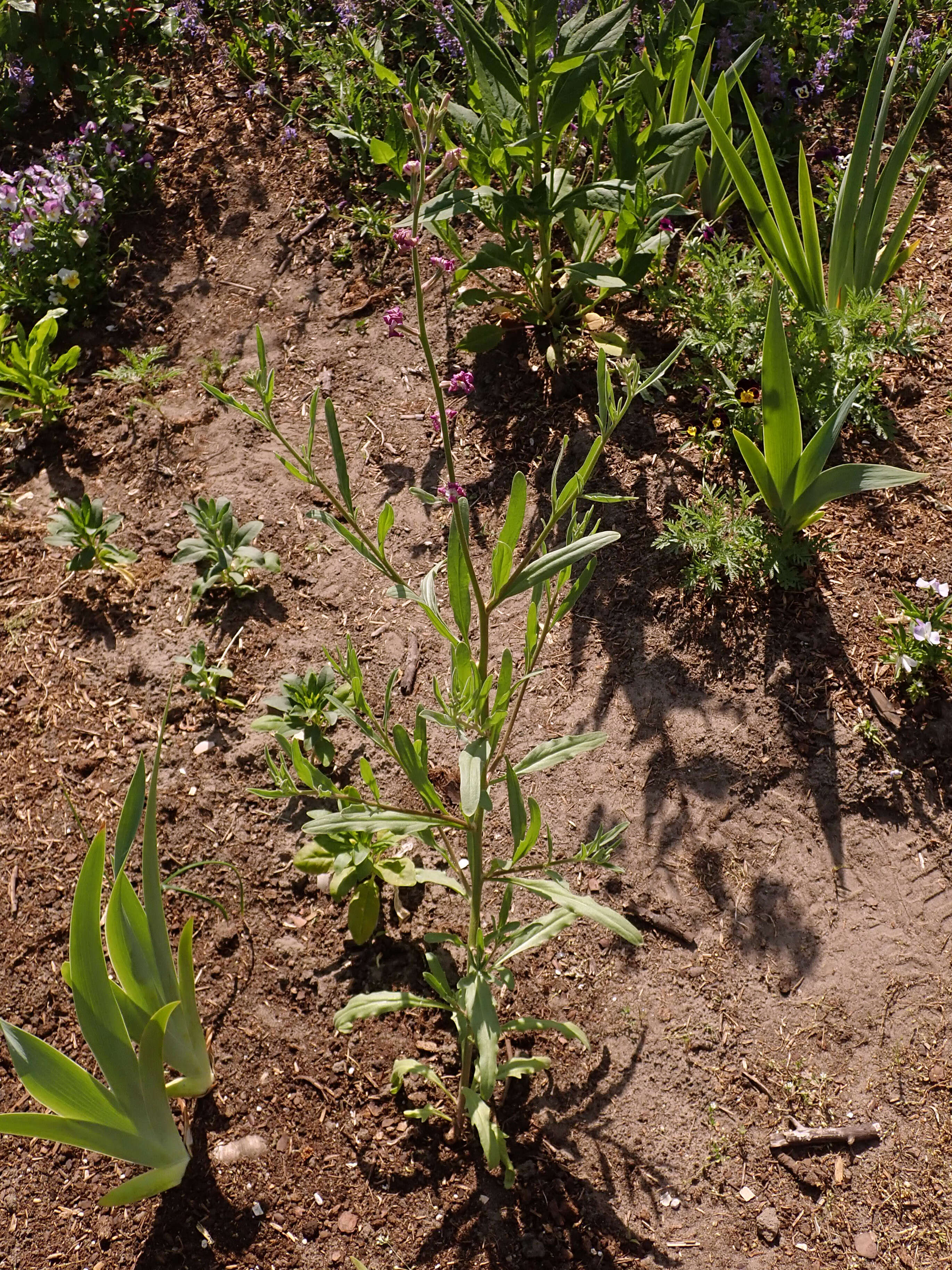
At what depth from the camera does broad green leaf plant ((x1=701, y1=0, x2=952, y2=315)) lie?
240 centimetres

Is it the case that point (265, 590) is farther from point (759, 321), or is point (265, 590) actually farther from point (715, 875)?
point (759, 321)

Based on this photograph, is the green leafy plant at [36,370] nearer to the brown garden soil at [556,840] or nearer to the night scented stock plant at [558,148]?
the brown garden soil at [556,840]

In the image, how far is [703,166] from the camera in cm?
288

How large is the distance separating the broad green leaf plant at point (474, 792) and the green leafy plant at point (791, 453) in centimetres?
64

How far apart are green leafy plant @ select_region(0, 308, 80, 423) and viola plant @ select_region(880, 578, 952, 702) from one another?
8.42ft

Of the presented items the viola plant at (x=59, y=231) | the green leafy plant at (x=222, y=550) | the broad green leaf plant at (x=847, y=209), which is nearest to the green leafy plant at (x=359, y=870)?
the green leafy plant at (x=222, y=550)

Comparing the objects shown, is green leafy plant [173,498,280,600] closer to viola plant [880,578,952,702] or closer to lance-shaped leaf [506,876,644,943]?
lance-shaped leaf [506,876,644,943]

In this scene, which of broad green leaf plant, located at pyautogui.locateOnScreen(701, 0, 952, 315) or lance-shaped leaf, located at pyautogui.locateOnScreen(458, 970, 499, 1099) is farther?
broad green leaf plant, located at pyautogui.locateOnScreen(701, 0, 952, 315)

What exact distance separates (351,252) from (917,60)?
6.84 ft

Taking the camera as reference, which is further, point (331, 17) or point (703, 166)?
point (331, 17)

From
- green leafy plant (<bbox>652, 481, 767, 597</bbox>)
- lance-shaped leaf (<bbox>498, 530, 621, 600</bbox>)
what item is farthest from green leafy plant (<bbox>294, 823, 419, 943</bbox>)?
green leafy plant (<bbox>652, 481, 767, 597</bbox>)

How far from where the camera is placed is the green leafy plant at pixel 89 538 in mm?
2615

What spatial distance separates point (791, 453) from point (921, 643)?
0.56m

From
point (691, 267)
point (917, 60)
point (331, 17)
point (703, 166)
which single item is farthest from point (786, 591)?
point (331, 17)
